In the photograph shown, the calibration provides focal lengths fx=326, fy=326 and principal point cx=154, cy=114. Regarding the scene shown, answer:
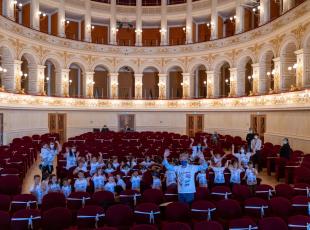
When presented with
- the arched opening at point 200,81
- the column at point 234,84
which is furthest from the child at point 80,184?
the arched opening at point 200,81

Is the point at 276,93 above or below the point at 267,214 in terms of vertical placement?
above

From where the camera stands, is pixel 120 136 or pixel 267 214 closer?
pixel 267 214

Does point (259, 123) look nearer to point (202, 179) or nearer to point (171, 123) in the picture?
point (171, 123)

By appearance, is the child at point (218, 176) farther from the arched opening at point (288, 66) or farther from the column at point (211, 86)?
the column at point (211, 86)

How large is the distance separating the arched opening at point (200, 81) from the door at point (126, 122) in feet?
22.1

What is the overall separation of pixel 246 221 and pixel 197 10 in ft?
90.7

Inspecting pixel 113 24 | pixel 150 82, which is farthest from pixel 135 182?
pixel 150 82

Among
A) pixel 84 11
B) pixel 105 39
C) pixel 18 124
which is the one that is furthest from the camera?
pixel 105 39

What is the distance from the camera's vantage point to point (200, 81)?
3262 centimetres

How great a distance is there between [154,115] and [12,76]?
13960 mm

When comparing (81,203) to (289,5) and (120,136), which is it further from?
(289,5)

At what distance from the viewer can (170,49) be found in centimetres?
3136

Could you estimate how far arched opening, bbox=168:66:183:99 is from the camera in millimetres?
33656

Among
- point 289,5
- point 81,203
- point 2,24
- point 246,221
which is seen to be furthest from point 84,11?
point 246,221
